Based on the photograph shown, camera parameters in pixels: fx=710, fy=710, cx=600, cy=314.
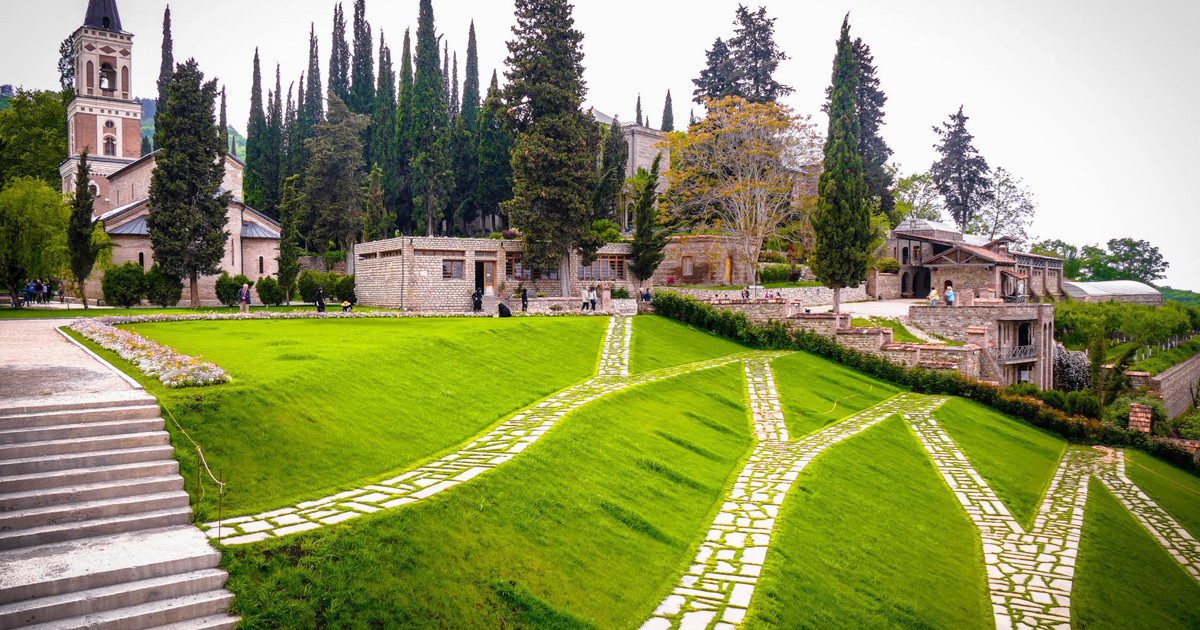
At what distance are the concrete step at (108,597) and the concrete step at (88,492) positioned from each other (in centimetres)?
172

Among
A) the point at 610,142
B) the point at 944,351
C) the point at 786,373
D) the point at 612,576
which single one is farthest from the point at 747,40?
the point at 612,576

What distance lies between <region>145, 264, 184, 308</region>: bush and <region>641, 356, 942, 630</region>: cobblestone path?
27814 millimetres

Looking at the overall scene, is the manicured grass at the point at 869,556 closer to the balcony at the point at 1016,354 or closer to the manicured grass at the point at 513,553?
the manicured grass at the point at 513,553

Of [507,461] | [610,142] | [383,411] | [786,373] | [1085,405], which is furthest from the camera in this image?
[610,142]

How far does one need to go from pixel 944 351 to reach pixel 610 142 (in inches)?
1166

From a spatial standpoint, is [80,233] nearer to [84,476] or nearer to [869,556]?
[84,476]

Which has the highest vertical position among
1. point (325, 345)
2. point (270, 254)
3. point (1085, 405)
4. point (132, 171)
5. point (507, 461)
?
point (132, 171)

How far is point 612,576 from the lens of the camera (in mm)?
7527

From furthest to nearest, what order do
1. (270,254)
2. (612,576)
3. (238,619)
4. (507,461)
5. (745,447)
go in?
(270,254) → (745,447) → (507,461) → (612,576) → (238,619)

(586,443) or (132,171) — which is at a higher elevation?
(132,171)

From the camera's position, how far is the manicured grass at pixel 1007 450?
1459 cm

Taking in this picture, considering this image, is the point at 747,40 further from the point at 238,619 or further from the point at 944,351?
the point at 238,619

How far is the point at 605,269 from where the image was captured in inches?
1641

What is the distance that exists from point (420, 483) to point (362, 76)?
58583mm
